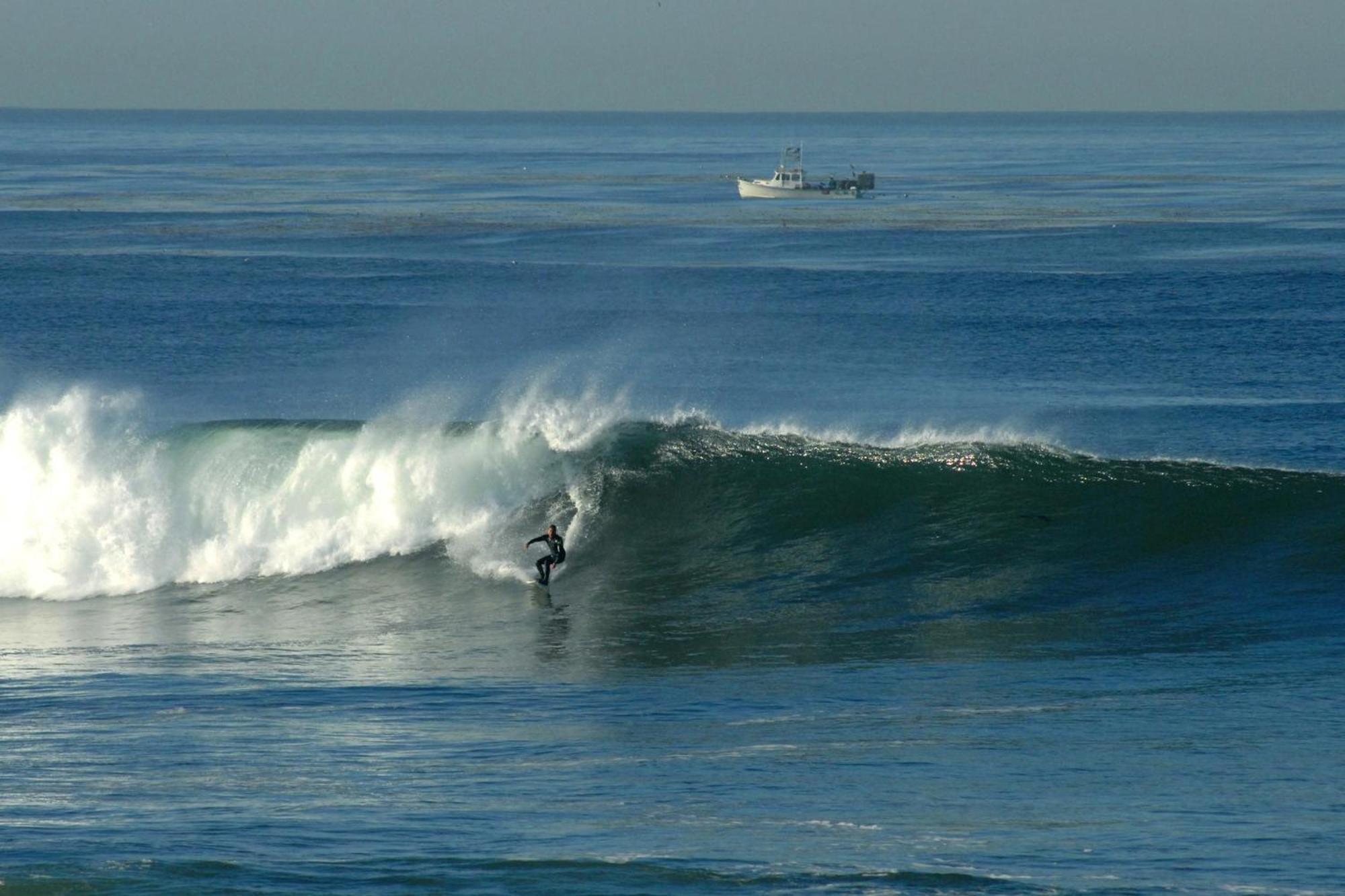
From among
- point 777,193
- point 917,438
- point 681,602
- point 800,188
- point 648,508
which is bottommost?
point 681,602

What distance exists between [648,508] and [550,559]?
9.78 feet

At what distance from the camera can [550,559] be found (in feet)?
64.5

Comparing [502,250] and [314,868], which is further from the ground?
[502,250]

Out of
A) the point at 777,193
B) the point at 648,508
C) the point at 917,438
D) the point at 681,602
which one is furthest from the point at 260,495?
the point at 777,193

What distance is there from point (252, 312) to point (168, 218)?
116ft

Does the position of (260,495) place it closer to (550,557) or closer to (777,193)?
(550,557)

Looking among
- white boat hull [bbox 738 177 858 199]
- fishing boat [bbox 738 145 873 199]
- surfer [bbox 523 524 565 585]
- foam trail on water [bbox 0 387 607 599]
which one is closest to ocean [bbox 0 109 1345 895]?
foam trail on water [bbox 0 387 607 599]

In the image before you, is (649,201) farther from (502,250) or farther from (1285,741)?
(1285,741)

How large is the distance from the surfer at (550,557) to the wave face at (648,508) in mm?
621

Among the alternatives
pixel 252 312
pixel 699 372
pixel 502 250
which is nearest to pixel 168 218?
pixel 502 250

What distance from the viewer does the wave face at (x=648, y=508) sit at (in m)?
19.8

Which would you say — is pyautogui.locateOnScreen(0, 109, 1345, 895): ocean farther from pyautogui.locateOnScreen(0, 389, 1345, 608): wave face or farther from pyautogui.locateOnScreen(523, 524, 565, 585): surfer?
pyautogui.locateOnScreen(523, 524, 565, 585): surfer

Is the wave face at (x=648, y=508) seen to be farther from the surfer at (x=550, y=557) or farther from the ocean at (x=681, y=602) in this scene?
the surfer at (x=550, y=557)

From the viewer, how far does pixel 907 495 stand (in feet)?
72.6
